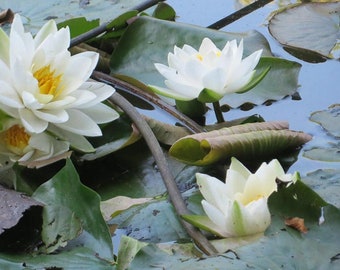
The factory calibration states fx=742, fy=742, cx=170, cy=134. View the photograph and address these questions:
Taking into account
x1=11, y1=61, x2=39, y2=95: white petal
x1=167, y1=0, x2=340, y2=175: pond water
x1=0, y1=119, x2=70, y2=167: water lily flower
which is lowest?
x1=167, y1=0, x2=340, y2=175: pond water

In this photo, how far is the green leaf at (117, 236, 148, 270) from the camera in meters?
0.90

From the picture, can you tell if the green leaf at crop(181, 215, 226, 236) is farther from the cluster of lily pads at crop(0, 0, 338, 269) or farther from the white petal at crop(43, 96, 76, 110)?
the white petal at crop(43, 96, 76, 110)

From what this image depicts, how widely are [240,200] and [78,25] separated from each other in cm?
68

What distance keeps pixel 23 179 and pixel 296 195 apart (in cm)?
42

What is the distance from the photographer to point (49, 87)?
111cm

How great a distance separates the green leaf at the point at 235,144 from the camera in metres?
1.08

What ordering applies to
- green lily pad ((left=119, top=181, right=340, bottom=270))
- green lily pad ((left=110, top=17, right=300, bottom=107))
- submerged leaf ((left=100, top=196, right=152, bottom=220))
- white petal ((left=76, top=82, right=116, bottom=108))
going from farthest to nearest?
green lily pad ((left=110, top=17, right=300, bottom=107)), white petal ((left=76, top=82, right=116, bottom=108)), submerged leaf ((left=100, top=196, right=152, bottom=220)), green lily pad ((left=119, top=181, right=340, bottom=270))

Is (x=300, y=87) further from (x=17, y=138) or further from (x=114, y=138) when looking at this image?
(x=17, y=138)

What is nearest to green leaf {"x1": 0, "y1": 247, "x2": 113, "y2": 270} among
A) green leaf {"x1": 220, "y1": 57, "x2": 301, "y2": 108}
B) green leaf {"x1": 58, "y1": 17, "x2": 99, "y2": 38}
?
green leaf {"x1": 220, "y1": 57, "x2": 301, "y2": 108}

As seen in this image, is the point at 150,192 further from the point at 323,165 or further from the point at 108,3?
the point at 108,3

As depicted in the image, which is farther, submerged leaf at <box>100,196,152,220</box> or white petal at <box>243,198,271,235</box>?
submerged leaf at <box>100,196,152,220</box>

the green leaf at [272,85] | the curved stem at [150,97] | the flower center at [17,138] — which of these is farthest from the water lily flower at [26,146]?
the green leaf at [272,85]

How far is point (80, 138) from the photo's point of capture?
1138 millimetres

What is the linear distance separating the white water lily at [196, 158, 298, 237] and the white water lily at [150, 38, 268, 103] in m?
0.21
